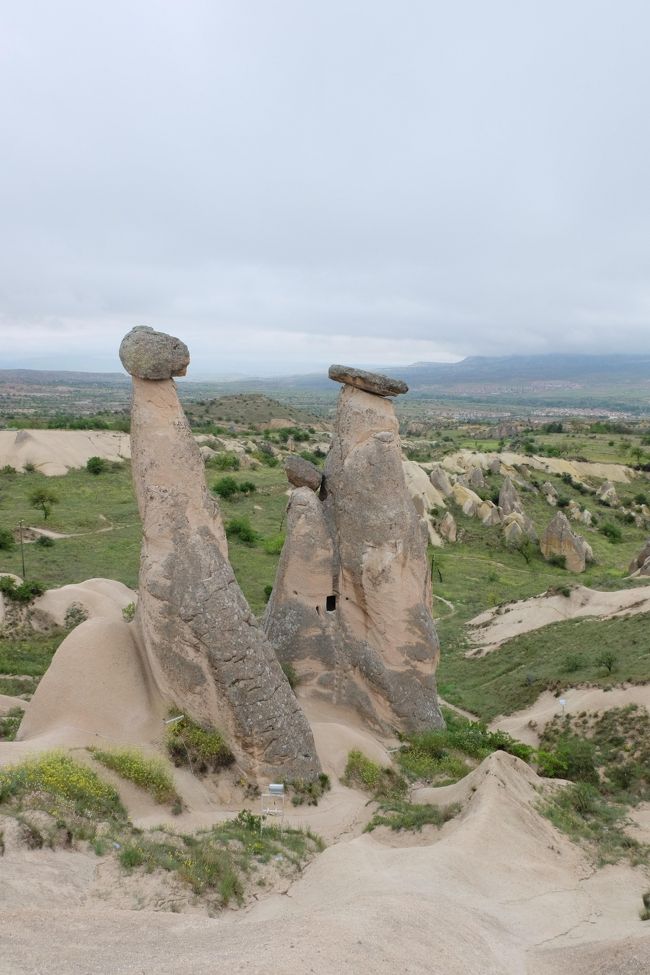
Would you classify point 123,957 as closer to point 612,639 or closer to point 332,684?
point 332,684

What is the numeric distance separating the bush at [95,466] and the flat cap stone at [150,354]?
44.7 meters

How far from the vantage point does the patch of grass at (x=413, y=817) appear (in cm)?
1080

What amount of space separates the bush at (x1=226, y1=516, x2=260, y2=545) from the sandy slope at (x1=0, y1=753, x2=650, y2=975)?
1186 inches

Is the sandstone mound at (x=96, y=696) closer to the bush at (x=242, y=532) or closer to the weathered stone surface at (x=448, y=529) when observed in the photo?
the bush at (x=242, y=532)

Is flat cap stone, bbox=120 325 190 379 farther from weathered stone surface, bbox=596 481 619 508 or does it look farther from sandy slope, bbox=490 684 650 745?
weathered stone surface, bbox=596 481 619 508

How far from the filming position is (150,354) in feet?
42.3

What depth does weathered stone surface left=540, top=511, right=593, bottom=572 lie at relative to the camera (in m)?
44.6

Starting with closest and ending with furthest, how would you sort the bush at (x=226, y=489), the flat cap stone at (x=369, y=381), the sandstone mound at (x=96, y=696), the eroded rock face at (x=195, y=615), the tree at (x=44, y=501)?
the eroded rock face at (x=195, y=615) < the sandstone mound at (x=96, y=696) < the flat cap stone at (x=369, y=381) < the tree at (x=44, y=501) < the bush at (x=226, y=489)

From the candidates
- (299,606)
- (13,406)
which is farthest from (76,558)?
(13,406)

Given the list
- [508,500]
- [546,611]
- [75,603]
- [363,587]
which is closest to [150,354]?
[363,587]

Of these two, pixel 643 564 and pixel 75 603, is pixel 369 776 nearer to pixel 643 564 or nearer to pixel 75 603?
pixel 75 603

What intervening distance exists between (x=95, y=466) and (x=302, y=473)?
42.7m

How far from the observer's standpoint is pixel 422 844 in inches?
408

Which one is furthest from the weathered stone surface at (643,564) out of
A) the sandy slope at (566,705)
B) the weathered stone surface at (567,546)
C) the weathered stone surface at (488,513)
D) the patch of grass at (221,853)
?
the patch of grass at (221,853)
